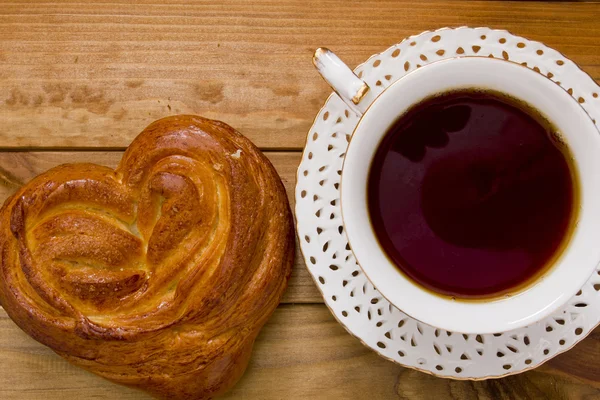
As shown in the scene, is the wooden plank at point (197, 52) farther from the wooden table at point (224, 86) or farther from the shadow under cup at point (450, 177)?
the shadow under cup at point (450, 177)

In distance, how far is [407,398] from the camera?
4.18 feet

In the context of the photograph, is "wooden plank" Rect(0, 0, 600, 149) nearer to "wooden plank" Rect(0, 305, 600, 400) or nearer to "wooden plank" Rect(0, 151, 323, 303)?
"wooden plank" Rect(0, 151, 323, 303)

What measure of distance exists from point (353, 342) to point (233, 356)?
0.79 feet

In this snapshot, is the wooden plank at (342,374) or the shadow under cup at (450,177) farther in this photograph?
the wooden plank at (342,374)

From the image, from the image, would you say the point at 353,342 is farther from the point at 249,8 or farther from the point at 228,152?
the point at 249,8

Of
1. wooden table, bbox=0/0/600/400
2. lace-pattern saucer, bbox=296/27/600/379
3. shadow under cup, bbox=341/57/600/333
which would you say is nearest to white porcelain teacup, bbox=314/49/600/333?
shadow under cup, bbox=341/57/600/333

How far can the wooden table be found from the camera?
1.27 meters

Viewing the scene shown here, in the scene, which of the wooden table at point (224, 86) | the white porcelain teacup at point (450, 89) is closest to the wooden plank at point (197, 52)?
the wooden table at point (224, 86)

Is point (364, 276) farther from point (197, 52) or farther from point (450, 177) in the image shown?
point (197, 52)

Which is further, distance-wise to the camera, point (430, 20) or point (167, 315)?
point (430, 20)

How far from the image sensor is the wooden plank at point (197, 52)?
1.29 m

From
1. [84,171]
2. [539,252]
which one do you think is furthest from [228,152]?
[539,252]

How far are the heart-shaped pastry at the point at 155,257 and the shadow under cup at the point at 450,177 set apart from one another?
0.76 ft

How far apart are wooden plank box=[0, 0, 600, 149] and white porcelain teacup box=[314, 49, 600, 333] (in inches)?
13.3
